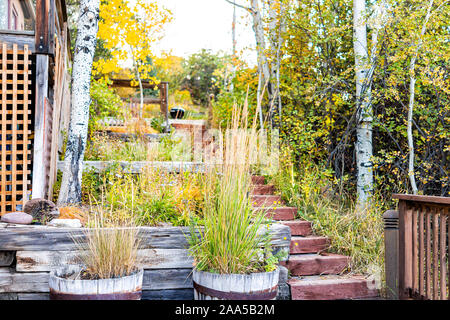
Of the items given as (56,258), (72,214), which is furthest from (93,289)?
(72,214)

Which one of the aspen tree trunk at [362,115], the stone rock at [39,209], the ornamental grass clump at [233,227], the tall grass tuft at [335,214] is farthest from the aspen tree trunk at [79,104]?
the aspen tree trunk at [362,115]

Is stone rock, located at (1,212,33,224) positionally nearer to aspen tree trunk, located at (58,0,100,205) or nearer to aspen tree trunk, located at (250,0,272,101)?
aspen tree trunk, located at (58,0,100,205)

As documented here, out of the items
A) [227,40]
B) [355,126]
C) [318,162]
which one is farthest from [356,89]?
[227,40]

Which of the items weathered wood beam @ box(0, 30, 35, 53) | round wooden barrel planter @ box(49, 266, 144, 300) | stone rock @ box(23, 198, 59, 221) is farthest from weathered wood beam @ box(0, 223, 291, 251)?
weathered wood beam @ box(0, 30, 35, 53)

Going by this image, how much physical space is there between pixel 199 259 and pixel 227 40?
11.8m

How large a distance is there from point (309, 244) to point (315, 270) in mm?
361

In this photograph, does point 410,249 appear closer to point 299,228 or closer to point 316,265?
point 316,265

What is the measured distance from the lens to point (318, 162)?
566 cm

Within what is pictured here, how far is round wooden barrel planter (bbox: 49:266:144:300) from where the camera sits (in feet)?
7.66

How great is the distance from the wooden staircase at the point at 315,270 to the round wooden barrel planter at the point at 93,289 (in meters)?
1.22

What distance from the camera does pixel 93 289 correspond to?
2.35 metres

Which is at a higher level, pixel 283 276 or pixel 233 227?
pixel 233 227
